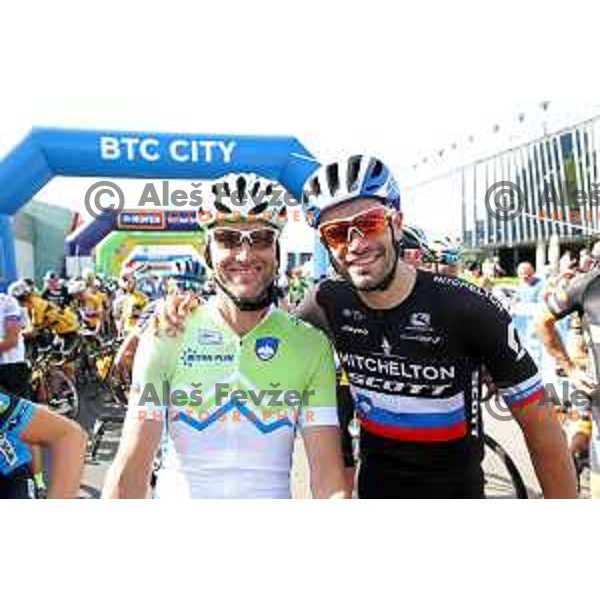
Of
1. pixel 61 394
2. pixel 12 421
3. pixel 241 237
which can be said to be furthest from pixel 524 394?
pixel 61 394

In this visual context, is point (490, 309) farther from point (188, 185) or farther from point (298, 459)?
point (188, 185)

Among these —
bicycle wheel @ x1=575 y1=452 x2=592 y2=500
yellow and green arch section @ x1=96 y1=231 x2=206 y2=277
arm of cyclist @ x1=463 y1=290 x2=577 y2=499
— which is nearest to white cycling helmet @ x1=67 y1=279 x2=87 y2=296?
yellow and green arch section @ x1=96 y1=231 x2=206 y2=277

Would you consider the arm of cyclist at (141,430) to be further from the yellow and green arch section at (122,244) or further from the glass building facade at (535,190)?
the yellow and green arch section at (122,244)

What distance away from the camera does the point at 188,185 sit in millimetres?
4570

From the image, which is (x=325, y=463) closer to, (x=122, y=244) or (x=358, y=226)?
(x=358, y=226)

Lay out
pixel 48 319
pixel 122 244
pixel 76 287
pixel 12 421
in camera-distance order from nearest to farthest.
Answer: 1. pixel 12 421
2. pixel 48 319
3. pixel 122 244
4. pixel 76 287

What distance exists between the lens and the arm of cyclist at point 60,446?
1.83 m

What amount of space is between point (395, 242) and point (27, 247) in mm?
11965

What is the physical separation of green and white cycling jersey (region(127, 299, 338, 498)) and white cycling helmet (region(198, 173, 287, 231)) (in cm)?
34

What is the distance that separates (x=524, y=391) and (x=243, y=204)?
0.98 m

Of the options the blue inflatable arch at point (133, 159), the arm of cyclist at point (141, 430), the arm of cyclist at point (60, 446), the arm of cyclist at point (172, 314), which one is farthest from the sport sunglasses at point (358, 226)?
the blue inflatable arch at point (133, 159)

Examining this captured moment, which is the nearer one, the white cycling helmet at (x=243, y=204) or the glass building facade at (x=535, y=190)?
the white cycling helmet at (x=243, y=204)

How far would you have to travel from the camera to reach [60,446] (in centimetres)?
185

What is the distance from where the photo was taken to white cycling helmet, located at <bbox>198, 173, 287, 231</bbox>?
1877 millimetres
